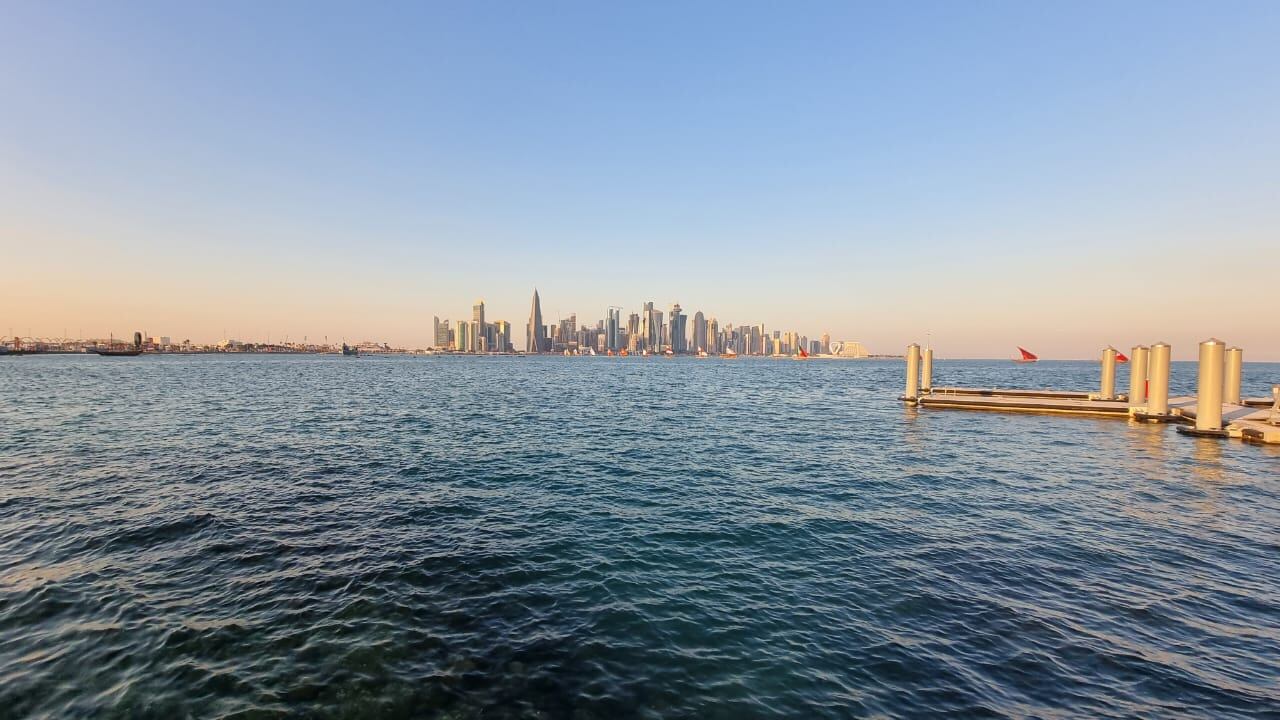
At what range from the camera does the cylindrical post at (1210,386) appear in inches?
1292

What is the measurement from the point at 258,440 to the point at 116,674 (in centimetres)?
2828

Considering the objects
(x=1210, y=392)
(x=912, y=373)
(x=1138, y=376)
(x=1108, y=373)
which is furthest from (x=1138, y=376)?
(x=912, y=373)

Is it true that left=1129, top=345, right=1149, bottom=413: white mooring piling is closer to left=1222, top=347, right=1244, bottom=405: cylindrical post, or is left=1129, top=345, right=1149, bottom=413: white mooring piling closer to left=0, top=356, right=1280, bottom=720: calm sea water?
left=1222, top=347, right=1244, bottom=405: cylindrical post

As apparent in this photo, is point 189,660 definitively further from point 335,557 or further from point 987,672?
point 987,672

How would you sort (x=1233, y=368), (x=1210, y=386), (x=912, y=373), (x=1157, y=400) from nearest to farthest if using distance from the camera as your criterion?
(x=1210, y=386)
(x=1233, y=368)
(x=1157, y=400)
(x=912, y=373)

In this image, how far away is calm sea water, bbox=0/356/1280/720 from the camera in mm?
9391

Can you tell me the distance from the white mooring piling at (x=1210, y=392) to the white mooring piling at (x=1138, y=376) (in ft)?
39.7

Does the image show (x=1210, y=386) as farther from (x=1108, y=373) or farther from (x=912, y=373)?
(x=912, y=373)

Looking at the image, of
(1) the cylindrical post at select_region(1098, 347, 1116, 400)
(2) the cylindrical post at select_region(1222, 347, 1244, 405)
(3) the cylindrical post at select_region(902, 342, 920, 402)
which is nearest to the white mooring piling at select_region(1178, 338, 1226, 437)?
(2) the cylindrical post at select_region(1222, 347, 1244, 405)

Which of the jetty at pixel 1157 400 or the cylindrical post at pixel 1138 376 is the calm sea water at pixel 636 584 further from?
the cylindrical post at pixel 1138 376

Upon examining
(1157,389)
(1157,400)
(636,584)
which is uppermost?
(1157,389)

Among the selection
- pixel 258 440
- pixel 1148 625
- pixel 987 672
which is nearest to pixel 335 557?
pixel 987 672

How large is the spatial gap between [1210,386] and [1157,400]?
8.44 meters

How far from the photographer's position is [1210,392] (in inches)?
1334
